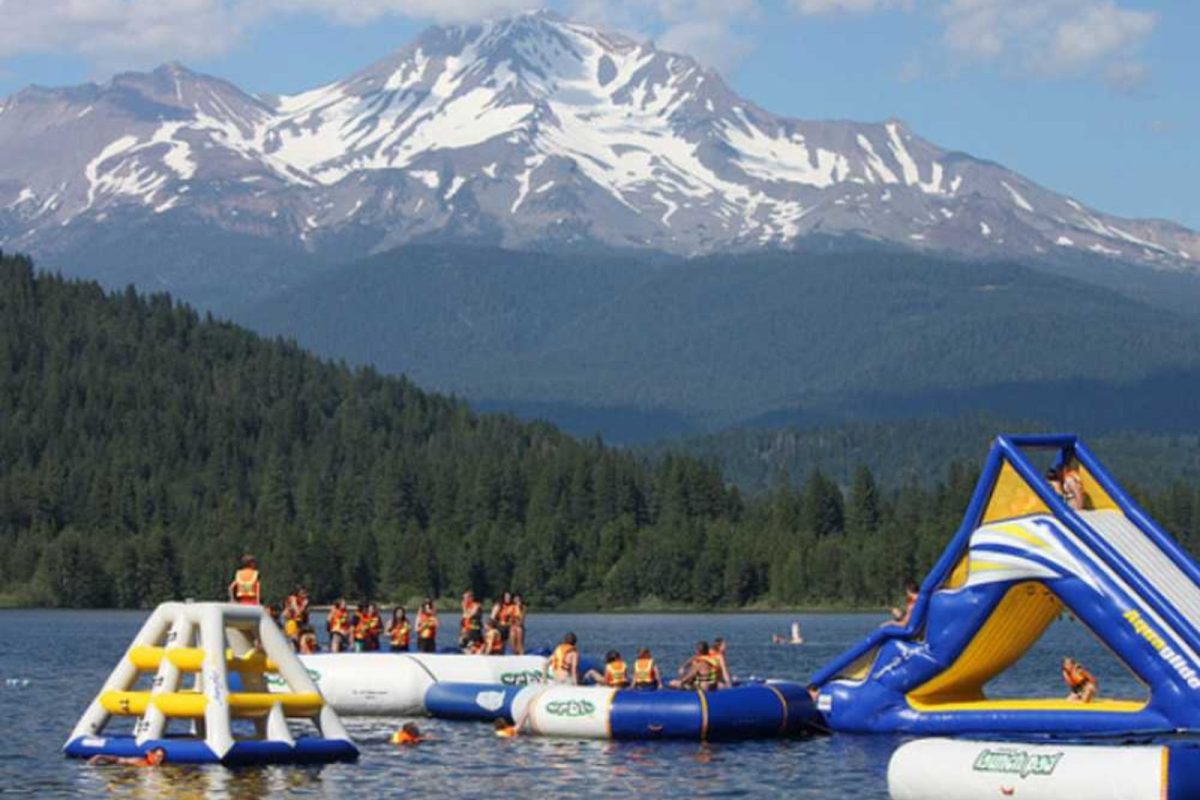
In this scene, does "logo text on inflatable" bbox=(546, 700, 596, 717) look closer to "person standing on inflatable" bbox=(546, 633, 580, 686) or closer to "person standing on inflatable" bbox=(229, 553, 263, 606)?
"person standing on inflatable" bbox=(546, 633, 580, 686)

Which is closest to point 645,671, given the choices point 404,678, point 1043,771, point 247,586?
point 404,678

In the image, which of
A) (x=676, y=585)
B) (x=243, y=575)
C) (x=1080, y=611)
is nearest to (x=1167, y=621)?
(x=1080, y=611)

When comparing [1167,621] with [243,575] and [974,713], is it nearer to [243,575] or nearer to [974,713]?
[974,713]

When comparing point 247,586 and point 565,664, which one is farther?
point 565,664

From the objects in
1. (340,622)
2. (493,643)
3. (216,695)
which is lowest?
(216,695)

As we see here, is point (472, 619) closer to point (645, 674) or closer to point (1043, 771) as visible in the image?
point (645, 674)

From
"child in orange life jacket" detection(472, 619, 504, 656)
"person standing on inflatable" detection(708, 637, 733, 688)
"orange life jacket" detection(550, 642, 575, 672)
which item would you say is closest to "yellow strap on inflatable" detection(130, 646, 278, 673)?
"orange life jacket" detection(550, 642, 575, 672)

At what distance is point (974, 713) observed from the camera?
2207 inches

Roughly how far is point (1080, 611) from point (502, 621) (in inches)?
830

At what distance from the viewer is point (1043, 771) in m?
43.5

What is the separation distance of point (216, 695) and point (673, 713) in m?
12.0

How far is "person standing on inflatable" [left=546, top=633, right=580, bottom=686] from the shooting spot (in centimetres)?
6116

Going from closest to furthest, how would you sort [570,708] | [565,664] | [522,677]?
[570,708]
[565,664]
[522,677]

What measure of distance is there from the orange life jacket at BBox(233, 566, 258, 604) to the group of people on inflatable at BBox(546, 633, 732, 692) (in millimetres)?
8254
